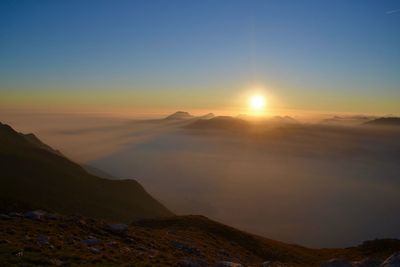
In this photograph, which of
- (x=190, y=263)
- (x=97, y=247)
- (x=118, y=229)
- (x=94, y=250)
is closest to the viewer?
(x=94, y=250)

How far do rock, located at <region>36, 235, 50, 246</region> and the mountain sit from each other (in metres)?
94.5

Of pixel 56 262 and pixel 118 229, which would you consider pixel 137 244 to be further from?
pixel 56 262

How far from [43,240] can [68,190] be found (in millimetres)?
136153

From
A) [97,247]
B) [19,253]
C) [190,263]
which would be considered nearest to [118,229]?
[97,247]

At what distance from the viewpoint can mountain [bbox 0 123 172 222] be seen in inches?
5064

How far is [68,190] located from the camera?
15212 centimetres

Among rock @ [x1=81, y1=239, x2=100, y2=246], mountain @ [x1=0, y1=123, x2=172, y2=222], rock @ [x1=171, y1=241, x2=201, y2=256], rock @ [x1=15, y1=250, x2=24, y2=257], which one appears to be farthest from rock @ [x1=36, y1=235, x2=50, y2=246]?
mountain @ [x1=0, y1=123, x2=172, y2=222]

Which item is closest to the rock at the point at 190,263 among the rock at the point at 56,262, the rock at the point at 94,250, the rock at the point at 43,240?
→ the rock at the point at 94,250

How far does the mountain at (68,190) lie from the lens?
422ft

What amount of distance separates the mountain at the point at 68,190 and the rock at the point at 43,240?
94.5 metres

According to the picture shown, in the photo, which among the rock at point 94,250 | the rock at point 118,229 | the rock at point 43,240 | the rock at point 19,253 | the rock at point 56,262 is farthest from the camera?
the rock at point 118,229

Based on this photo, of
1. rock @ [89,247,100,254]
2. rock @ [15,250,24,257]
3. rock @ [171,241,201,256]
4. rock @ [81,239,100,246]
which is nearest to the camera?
rock @ [15,250,24,257]

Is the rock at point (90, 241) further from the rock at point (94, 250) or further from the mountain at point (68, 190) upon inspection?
the mountain at point (68, 190)

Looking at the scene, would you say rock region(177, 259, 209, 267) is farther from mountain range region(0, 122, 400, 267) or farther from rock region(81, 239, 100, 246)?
rock region(81, 239, 100, 246)
